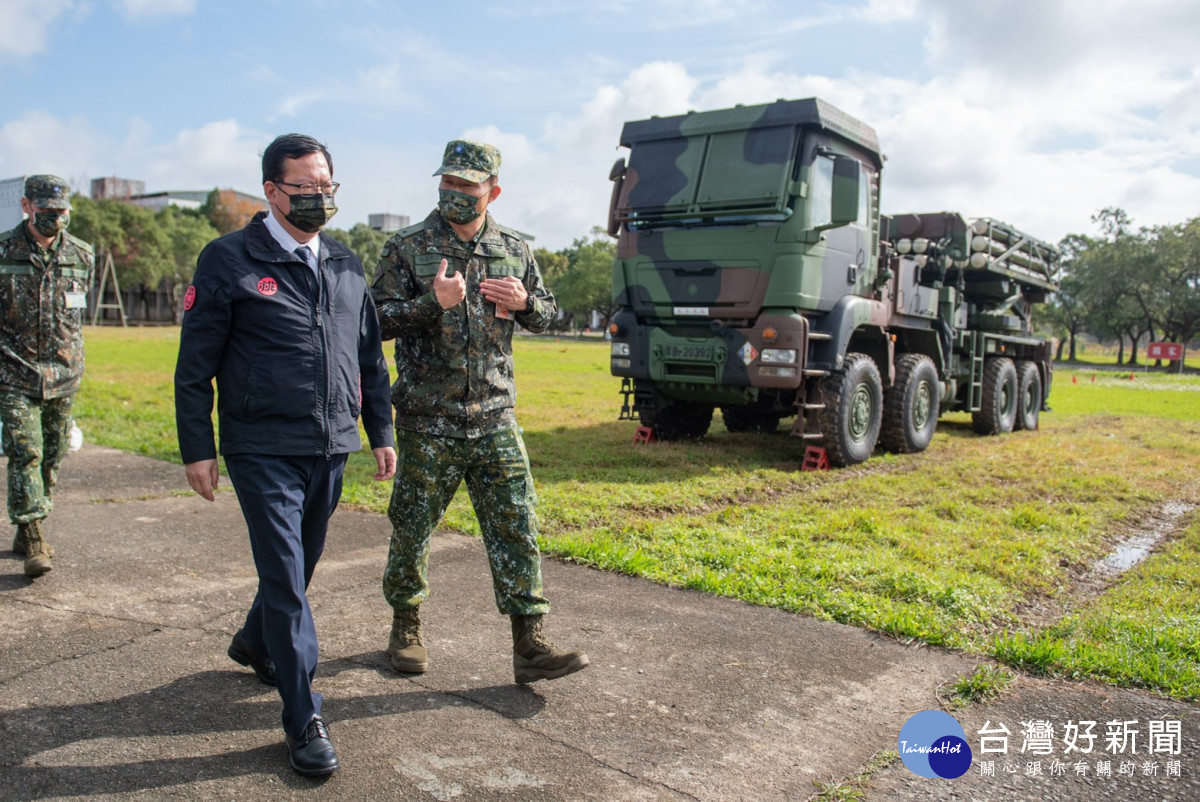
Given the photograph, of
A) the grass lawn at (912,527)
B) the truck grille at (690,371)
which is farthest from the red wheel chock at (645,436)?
the truck grille at (690,371)

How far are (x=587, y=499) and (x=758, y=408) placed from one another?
3.70 metres

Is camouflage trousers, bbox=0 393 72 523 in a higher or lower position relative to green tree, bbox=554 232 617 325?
lower

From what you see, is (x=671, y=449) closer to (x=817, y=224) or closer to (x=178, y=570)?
(x=817, y=224)

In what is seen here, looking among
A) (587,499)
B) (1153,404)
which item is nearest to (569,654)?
(587,499)

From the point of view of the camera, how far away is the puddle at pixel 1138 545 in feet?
19.1

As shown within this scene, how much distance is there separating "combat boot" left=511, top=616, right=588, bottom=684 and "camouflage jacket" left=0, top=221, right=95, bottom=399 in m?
3.27

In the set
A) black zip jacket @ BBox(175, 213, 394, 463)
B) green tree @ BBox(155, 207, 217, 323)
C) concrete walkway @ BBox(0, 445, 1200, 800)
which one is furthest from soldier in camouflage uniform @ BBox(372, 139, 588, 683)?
green tree @ BBox(155, 207, 217, 323)

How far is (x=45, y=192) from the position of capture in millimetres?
5191

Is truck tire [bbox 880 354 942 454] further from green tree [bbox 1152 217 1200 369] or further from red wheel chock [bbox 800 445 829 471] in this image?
green tree [bbox 1152 217 1200 369]

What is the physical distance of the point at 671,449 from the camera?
9.70 m

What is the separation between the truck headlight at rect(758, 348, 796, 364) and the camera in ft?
27.1

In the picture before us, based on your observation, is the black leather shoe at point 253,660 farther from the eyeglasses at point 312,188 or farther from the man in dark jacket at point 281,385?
the eyeglasses at point 312,188

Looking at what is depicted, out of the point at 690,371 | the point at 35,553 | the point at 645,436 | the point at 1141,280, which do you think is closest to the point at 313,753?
the point at 35,553

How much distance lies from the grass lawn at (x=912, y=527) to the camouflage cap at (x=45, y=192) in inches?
109
